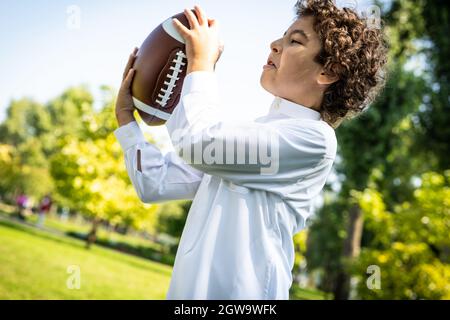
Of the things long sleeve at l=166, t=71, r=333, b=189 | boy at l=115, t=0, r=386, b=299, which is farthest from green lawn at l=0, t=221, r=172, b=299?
long sleeve at l=166, t=71, r=333, b=189

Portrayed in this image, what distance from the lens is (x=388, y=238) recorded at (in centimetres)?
857

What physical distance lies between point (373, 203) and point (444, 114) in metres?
8.96

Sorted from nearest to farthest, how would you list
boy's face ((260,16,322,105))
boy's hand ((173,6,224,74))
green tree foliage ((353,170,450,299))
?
boy's hand ((173,6,224,74))
boy's face ((260,16,322,105))
green tree foliage ((353,170,450,299))

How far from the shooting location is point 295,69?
5.39ft

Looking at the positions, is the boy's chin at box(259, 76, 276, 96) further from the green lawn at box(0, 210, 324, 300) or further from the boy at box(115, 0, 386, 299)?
the green lawn at box(0, 210, 324, 300)

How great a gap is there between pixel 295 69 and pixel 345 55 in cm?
21

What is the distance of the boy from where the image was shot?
1.45 meters

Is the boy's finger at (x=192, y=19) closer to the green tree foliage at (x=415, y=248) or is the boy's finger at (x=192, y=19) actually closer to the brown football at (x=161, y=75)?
the brown football at (x=161, y=75)

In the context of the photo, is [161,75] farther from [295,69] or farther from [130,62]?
[295,69]

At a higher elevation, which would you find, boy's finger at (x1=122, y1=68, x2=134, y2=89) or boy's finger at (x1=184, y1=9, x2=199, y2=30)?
boy's finger at (x1=184, y1=9, x2=199, y2=30)

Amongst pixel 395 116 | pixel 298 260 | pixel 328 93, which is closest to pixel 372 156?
pixel 395 116

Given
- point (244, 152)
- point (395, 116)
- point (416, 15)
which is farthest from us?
point (416, 15)

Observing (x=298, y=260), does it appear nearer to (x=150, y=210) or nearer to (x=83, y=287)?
(x=150, y=210)

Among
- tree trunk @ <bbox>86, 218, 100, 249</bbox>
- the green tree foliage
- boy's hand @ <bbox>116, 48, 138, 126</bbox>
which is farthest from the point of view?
tree trunk @ <bbox>86, 218, 100, 249</bbox>
